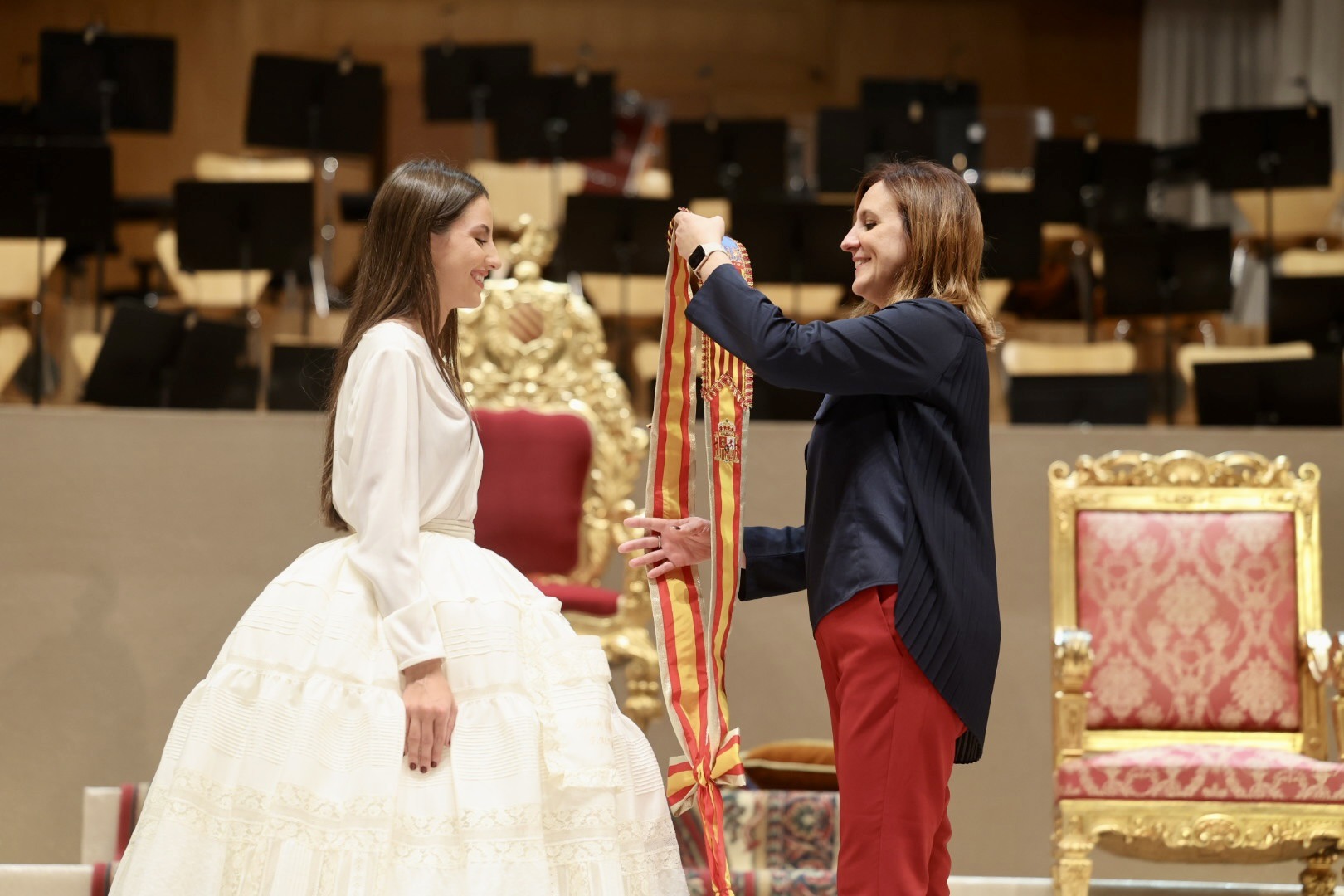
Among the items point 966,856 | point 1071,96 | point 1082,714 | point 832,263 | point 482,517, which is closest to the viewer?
point 1082,714

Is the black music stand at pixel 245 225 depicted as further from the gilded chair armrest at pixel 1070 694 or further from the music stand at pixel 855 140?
the gilded chair armrest at pixel 1070 694

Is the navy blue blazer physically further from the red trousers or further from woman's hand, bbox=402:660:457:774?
woman's hand, bbox=402:660:457:774

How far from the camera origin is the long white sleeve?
1.80 m

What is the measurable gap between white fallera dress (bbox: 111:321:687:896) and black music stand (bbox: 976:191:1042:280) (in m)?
4.08

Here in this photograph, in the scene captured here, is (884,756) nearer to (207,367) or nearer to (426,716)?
(426,716)

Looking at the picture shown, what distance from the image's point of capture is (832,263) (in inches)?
215

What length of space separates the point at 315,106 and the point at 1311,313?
4229 mm

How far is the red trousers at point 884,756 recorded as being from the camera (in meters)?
1.84

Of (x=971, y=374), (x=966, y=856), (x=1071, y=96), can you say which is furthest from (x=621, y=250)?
(x=1071, y=96)

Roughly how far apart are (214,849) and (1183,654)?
215 cm

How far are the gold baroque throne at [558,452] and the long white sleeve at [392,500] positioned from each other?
1.58m

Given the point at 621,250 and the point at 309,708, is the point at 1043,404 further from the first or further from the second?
the point at 309,708

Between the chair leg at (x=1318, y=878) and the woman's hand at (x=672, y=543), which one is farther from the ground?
the woman's hand at (x=672, y=543)

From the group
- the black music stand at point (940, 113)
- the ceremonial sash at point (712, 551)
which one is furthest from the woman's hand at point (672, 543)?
the black music stand at point (940, 113)
